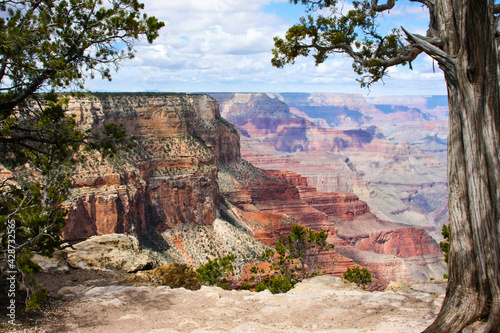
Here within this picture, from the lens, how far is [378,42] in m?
13.8

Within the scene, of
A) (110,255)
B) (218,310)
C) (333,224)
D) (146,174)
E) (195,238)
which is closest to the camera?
(218,310)

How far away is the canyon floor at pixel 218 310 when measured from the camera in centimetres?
1011

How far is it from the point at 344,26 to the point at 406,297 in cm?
820

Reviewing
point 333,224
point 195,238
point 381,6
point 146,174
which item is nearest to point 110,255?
point 381,6

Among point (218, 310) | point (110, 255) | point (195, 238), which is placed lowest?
point (195, 238)

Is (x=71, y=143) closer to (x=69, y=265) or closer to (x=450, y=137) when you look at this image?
(x=69, y=265)

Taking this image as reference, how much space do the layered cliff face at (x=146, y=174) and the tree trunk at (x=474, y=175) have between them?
31955 mm

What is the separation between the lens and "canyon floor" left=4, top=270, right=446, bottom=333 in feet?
33.2

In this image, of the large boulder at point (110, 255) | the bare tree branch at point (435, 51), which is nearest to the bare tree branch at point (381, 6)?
the bare tree branch at point (435, 51)

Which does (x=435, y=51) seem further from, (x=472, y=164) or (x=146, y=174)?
(x=146, y=174)

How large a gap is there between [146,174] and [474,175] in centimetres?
3998

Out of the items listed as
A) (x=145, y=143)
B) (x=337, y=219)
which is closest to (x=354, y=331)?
(x=145, y=143)

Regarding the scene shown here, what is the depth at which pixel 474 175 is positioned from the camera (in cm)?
832

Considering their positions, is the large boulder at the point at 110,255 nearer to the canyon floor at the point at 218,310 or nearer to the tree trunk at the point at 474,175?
the canyon floor at the point at 218,310
